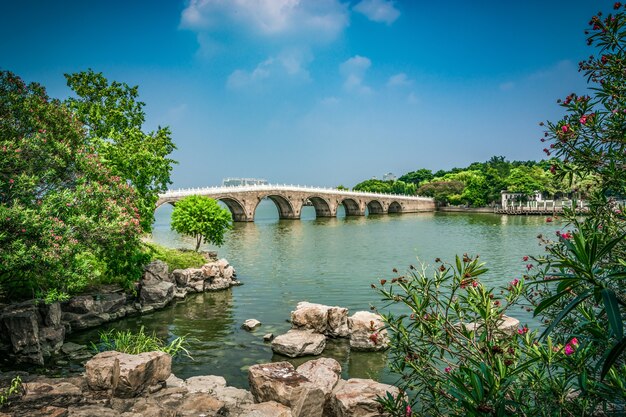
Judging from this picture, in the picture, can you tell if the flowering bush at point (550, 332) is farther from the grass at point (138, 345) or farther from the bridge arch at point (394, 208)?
the bridge arch at point (394, 208)

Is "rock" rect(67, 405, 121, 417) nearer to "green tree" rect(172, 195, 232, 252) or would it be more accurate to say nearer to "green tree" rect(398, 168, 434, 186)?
"green tree" rect(172, 195, 232, 252)

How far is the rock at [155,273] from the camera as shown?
18117 millimetres

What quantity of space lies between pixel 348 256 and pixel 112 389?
74.4ft

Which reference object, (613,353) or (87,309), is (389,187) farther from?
(613,353)

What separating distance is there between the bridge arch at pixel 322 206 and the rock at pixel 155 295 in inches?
2252

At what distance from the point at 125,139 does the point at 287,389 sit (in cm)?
1664

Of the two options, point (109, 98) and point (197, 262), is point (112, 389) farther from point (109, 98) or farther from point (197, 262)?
point (109, 98)

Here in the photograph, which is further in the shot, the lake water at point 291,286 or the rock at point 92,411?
the lake water at point 291,286

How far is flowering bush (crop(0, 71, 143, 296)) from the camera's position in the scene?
10.0 meters

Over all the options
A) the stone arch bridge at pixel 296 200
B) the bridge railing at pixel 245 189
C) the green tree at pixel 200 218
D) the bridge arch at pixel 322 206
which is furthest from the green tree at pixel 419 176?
the green tree at pixel 200 218

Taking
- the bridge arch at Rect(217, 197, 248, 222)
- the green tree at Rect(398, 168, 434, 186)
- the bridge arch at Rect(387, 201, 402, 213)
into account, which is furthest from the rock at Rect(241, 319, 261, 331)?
the green tree at Rect(398, 168, 434, 186)

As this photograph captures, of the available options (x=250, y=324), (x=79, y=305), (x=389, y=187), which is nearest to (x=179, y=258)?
(x=79, y=305)

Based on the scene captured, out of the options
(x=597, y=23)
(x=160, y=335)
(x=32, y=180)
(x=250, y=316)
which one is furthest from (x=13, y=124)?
(x=597, y=23)

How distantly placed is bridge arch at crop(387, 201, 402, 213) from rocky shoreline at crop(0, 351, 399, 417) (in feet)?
276
